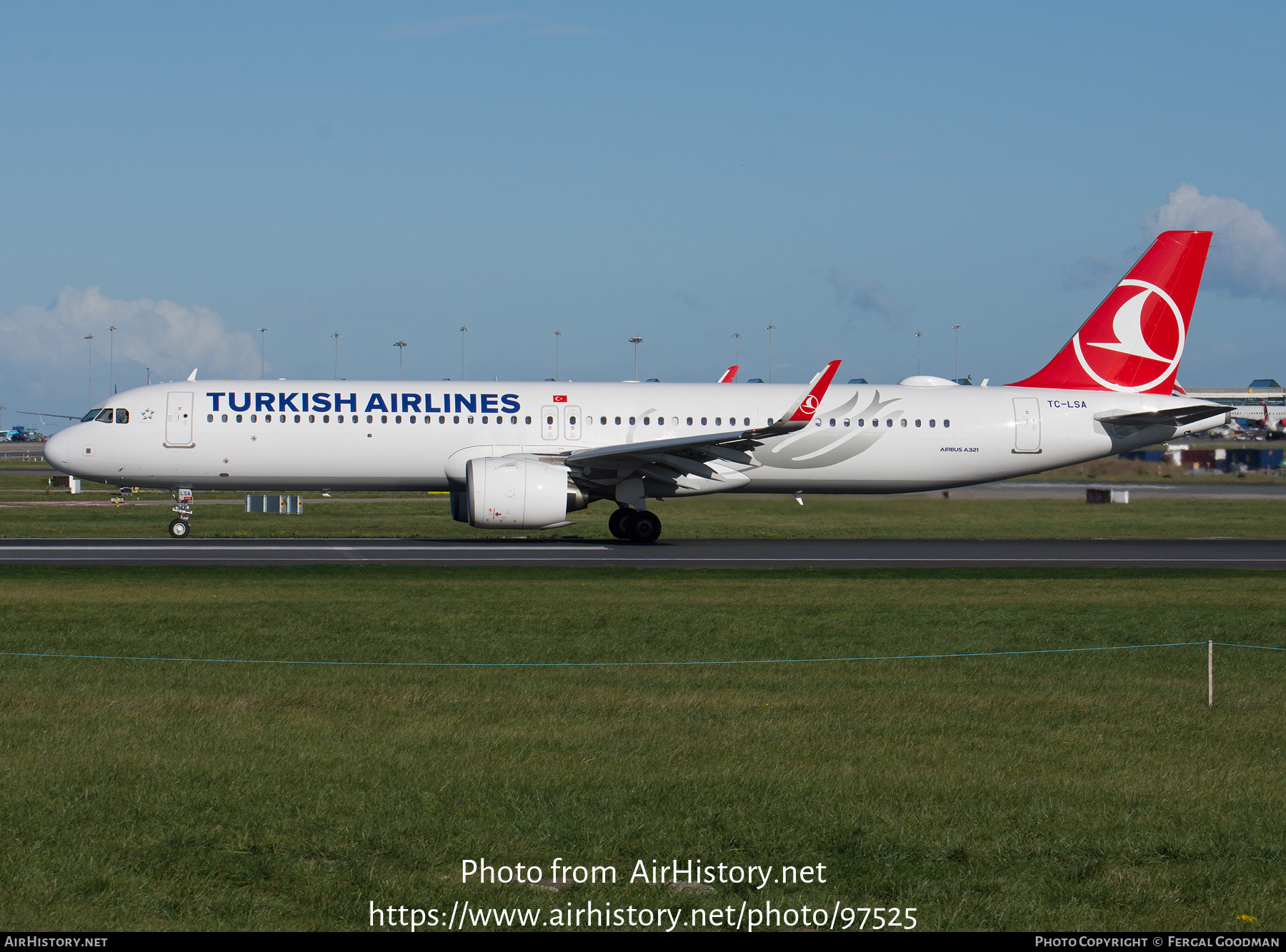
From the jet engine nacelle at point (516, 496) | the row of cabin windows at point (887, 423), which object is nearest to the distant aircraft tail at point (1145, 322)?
the row of cabin windows at point (887, 423)

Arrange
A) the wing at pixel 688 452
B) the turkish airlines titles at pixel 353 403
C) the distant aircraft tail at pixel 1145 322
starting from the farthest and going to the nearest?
the distant aircraft tail at pixel 1145 322, the turkish airlines titles at pixel 353 403, the wing at pixel 688 452

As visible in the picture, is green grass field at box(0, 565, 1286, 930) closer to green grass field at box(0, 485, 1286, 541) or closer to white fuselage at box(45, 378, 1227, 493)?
white fuselage at box(45, 378, 1227, 493)

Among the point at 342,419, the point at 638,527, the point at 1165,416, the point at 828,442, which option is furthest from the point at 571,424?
the point at 1165,416

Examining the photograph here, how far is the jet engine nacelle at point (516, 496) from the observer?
2766 centimetres

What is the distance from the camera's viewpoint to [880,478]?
32.3 metres

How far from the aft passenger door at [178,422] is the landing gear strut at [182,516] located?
1.58 meters

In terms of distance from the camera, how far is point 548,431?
30.8 m

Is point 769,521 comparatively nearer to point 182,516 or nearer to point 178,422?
point 182,516

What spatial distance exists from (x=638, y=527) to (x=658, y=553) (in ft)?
8.80

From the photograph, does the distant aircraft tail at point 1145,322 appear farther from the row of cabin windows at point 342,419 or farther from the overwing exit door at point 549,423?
the overwing exit door at point 549,423

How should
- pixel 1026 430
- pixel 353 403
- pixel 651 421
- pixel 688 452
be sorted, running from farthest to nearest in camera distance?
pixel 1026 430
pixel 651 421
pixel 353 403
pixel 688 452

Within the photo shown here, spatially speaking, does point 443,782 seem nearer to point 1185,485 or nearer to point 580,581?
point 580,581

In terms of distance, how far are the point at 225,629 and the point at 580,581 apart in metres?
7.84

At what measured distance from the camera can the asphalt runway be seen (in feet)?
83.7
